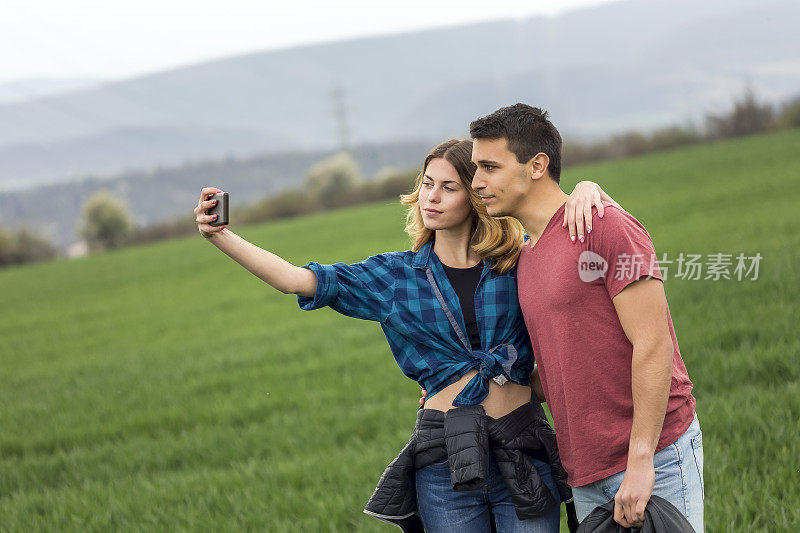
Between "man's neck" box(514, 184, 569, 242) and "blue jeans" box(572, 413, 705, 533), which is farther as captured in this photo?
"man's neck" box(514, 184, 569, 242)

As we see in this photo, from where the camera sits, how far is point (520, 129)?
8.41ft

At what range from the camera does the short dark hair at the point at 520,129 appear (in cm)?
257

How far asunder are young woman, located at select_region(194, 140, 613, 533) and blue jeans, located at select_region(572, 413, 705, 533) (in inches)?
14.9

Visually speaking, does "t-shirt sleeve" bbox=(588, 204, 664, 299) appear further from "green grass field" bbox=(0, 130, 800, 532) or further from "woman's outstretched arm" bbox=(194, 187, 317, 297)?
"green grass field" bbox=(0, 130, 800, 532)

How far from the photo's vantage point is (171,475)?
628 centimetres

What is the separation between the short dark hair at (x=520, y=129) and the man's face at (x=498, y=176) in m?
0.02

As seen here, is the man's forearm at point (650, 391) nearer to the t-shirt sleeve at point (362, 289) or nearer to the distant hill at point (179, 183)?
the t-shirt sleeve at point (362, 289)

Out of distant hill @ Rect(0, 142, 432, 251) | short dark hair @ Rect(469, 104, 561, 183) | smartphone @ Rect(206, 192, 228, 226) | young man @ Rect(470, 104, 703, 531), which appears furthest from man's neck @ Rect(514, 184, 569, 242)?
distant hill @ Rect(0, 142, 432, 251)

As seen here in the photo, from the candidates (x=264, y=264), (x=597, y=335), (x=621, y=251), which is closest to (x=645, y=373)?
(x=597, y=335)

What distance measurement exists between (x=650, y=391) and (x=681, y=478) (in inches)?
14.3

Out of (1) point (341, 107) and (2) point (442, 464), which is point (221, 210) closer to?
(2) point (442, 464)

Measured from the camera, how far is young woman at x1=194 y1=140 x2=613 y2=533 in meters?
2.81

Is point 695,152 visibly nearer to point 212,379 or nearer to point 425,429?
point 212,379

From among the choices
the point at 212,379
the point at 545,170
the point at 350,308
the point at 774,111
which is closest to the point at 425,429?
the point at 350,308
